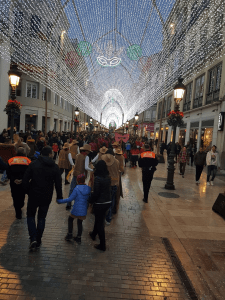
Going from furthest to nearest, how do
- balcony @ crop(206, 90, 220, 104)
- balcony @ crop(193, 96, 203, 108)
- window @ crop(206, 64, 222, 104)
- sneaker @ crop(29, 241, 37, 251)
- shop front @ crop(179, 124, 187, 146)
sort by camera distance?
1. shop front @ crop(179, 124, 187, 146)
2. balcony @ crop(193, 96, 203, 108)
3. balcony @ crop(206, 90, 220, 104)
4. window @ crop(206, 64, 222, 104)
5. sneaker @ crop(29, 241, 37, 251)

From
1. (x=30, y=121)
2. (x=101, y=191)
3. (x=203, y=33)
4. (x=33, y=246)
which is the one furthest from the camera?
(x=30, y=121)

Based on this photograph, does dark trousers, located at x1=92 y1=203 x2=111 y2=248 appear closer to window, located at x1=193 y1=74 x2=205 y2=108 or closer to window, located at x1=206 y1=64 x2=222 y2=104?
window, located at x1=206 y1=64 x2=222 y2=104

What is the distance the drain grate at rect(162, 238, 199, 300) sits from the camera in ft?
10.2

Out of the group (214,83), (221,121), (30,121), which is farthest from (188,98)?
(30,121)

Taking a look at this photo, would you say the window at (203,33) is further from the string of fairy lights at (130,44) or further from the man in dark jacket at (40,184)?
the man in dark jacket at (40,184)

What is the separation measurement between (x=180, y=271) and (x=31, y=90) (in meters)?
31.1

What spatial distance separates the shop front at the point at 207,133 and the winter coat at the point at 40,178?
1579 centimetres

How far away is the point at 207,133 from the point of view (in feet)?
61.8

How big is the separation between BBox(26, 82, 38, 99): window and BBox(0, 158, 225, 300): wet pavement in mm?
26871

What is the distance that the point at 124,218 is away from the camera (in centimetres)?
→ 572

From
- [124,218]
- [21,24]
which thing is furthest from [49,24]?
[124,218]

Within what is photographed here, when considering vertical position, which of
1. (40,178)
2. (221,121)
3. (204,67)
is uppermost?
(204,67)

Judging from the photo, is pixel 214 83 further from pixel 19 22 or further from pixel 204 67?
pixel 19 22

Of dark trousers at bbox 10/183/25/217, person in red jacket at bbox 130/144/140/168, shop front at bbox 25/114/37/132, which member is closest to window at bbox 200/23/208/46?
person in red jacket at bbox 130/144/140/168
